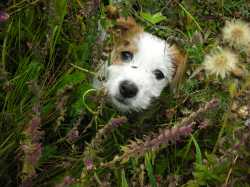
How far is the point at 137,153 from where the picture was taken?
5.40ft

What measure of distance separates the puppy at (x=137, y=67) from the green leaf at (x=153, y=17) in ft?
0.25

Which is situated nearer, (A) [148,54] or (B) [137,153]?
(B) [137,153]

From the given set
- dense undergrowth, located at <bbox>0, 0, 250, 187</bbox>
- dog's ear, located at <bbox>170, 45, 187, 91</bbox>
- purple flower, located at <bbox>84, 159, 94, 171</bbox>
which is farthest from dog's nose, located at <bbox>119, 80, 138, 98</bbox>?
purple flower, located at <bbox>84, 159, 94, 171</bbox>

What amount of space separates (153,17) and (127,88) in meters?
0.46

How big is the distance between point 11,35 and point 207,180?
50.8 inches

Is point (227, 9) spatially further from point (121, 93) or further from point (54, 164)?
point (54, 164)

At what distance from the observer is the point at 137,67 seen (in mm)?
2887

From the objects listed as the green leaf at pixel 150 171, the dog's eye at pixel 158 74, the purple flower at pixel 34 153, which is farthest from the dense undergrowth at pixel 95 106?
the purple flower at pixel 34 153

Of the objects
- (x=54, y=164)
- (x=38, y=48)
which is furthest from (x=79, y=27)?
(x=54, y=164)

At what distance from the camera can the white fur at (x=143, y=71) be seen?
2.83 m

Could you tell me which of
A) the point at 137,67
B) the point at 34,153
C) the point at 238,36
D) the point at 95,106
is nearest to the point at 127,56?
the point at 137,67

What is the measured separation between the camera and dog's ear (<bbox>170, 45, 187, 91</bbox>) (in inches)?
A: 116

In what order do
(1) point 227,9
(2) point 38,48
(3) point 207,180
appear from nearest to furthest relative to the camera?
(3) point 207,180 < (2) point 38,48 < (1) point 227,9

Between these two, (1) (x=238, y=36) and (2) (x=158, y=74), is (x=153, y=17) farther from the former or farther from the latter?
(1) (x=238, y=36)
